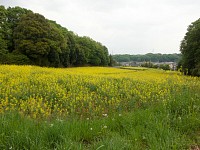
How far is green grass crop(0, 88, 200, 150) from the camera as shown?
350 cm

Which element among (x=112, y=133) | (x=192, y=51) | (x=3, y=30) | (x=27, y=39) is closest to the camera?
(x=112, y=133)

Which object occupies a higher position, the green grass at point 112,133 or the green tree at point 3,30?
the green tree at point 3,30

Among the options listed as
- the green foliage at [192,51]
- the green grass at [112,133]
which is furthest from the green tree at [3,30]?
the green grass at [112,133]

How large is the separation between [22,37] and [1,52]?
183 inches

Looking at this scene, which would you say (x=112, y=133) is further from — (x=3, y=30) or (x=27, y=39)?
(x=3, y=30)

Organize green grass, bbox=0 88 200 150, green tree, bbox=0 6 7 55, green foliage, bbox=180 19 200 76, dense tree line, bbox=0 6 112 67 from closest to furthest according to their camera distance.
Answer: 1. green grass, bbox=0 88 200 150
2. green foliage, bbox=180 19 200 76
3. green tree, bbox=0 6 7 55
4. dense tree line, bbox=0 6 112 67

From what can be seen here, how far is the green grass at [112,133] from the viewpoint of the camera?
11.5 ft

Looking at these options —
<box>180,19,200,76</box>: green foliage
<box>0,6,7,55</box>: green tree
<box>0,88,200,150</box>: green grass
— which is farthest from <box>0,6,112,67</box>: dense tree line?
<box>0,88,200,150</box>: green grass

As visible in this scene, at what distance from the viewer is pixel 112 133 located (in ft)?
13.6

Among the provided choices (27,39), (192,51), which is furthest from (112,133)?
Result: (27,39)

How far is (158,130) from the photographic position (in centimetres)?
400

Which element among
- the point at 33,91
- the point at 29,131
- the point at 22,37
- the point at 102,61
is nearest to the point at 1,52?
the point at 22,37

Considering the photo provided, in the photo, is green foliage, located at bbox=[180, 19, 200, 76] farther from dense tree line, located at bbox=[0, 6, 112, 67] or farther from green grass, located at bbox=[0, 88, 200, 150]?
green grass, located at bbox=[0, 88, 200, 150]

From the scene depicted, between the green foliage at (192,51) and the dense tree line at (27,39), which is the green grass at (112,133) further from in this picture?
the dense tree line at (27,39)
